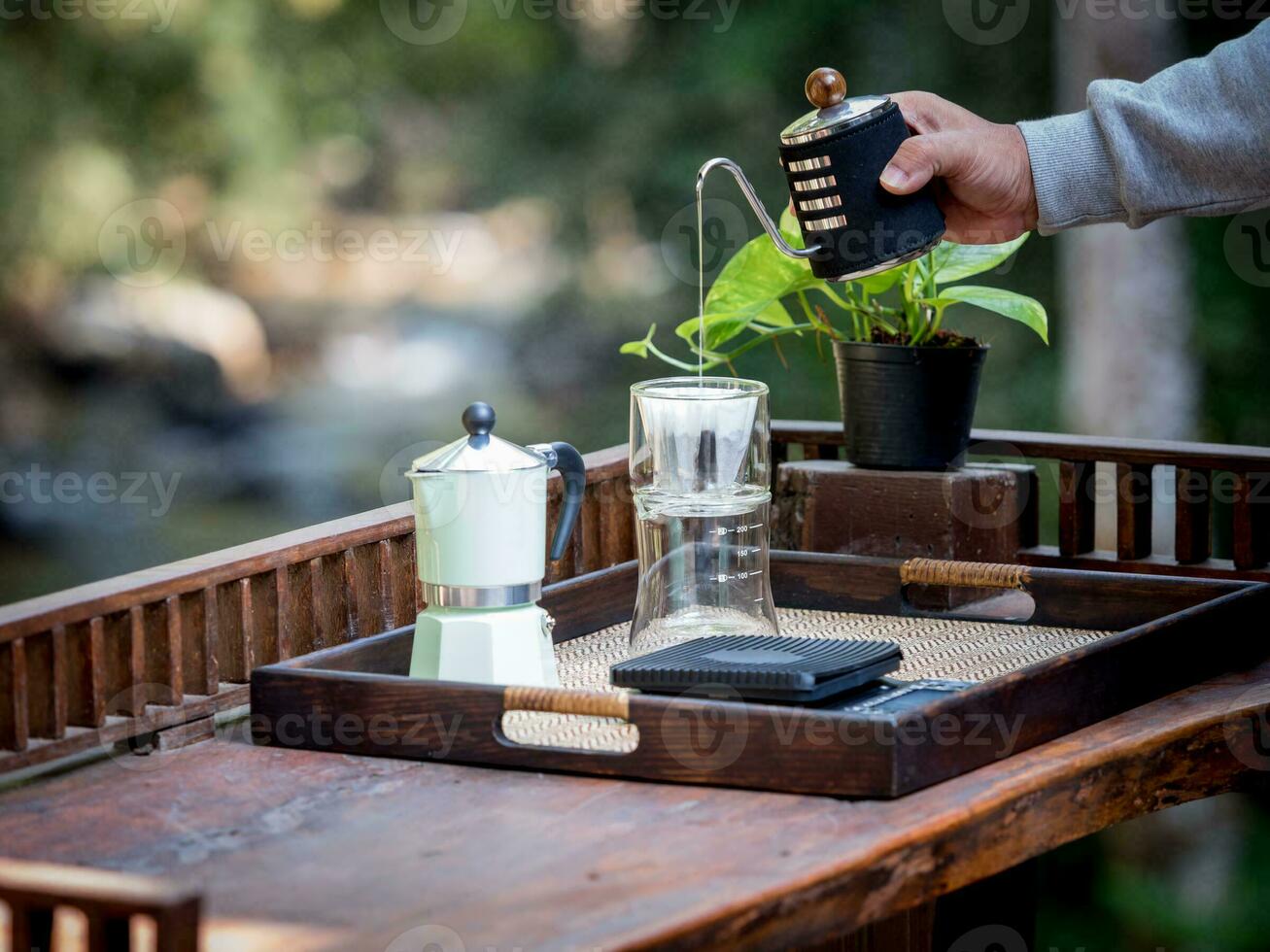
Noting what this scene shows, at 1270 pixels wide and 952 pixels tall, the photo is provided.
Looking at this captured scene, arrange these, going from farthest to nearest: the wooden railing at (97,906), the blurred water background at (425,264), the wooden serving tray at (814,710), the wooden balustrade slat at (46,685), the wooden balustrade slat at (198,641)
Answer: the blurred water background at (425,264)
the wooden balustrade slat at (198,641)
the wooden balustrade slat at (46,685)
the wooden serving tray at (814,710)
the wooden railing at (97,906)

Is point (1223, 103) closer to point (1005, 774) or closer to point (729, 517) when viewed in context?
point (729, 517)

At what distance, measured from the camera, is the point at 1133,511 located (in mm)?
1713

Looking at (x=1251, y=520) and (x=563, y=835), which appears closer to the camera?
(x=563, y=835)

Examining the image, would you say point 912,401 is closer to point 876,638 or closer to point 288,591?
point 876,638

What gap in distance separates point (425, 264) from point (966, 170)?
5359 mm

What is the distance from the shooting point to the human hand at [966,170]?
1.30m

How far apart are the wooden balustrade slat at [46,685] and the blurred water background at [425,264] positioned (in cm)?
306

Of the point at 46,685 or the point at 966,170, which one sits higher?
the point at 966,170

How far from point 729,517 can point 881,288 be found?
Result: 0.48 m

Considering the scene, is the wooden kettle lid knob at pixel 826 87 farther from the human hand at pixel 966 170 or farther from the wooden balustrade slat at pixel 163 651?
the wooden balustrade slat at pixel 163 651

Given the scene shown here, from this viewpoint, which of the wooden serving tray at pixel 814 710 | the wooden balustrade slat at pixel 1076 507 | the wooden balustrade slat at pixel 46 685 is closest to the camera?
the wooden serving tray at pixel 814 710

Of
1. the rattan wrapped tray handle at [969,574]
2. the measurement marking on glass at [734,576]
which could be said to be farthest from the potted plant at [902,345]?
the measurement marking on glass at [734,576]

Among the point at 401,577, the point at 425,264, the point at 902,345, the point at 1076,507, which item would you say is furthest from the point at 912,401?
the point at 425,264

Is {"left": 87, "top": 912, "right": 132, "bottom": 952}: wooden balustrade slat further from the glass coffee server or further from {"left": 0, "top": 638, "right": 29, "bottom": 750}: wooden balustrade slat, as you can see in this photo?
the glass coffee server
